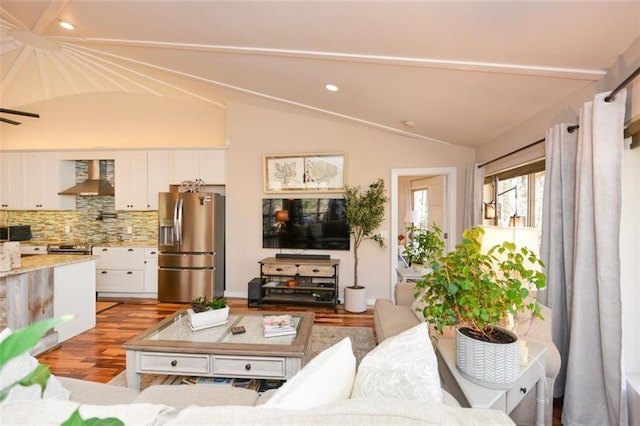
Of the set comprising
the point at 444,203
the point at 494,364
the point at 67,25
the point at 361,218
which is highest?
the point at 67,25

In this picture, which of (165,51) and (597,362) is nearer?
(597,362)

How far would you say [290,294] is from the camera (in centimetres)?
450

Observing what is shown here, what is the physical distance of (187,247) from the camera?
4.47 metres

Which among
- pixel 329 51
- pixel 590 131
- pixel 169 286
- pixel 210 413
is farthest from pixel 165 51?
pixel 590 131

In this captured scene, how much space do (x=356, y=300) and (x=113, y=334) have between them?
2.91 metres

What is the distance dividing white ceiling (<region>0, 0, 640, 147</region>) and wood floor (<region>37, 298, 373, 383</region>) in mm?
2502

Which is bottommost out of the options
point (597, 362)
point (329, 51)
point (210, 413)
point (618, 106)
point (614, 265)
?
point (597, 362)

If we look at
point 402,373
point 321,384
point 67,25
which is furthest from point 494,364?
point 67,25

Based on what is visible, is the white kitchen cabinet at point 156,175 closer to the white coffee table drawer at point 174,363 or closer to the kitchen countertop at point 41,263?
the kitchen countertop at point 41,263

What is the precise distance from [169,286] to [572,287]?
468 centimetres

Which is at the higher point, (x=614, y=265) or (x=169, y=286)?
(x=614, y=265)

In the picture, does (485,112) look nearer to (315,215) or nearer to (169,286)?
(315,215)

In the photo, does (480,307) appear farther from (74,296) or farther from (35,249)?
(35,249)

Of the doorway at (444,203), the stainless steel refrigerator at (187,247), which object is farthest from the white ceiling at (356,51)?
the stainless steel refrigerator at (187,247)
